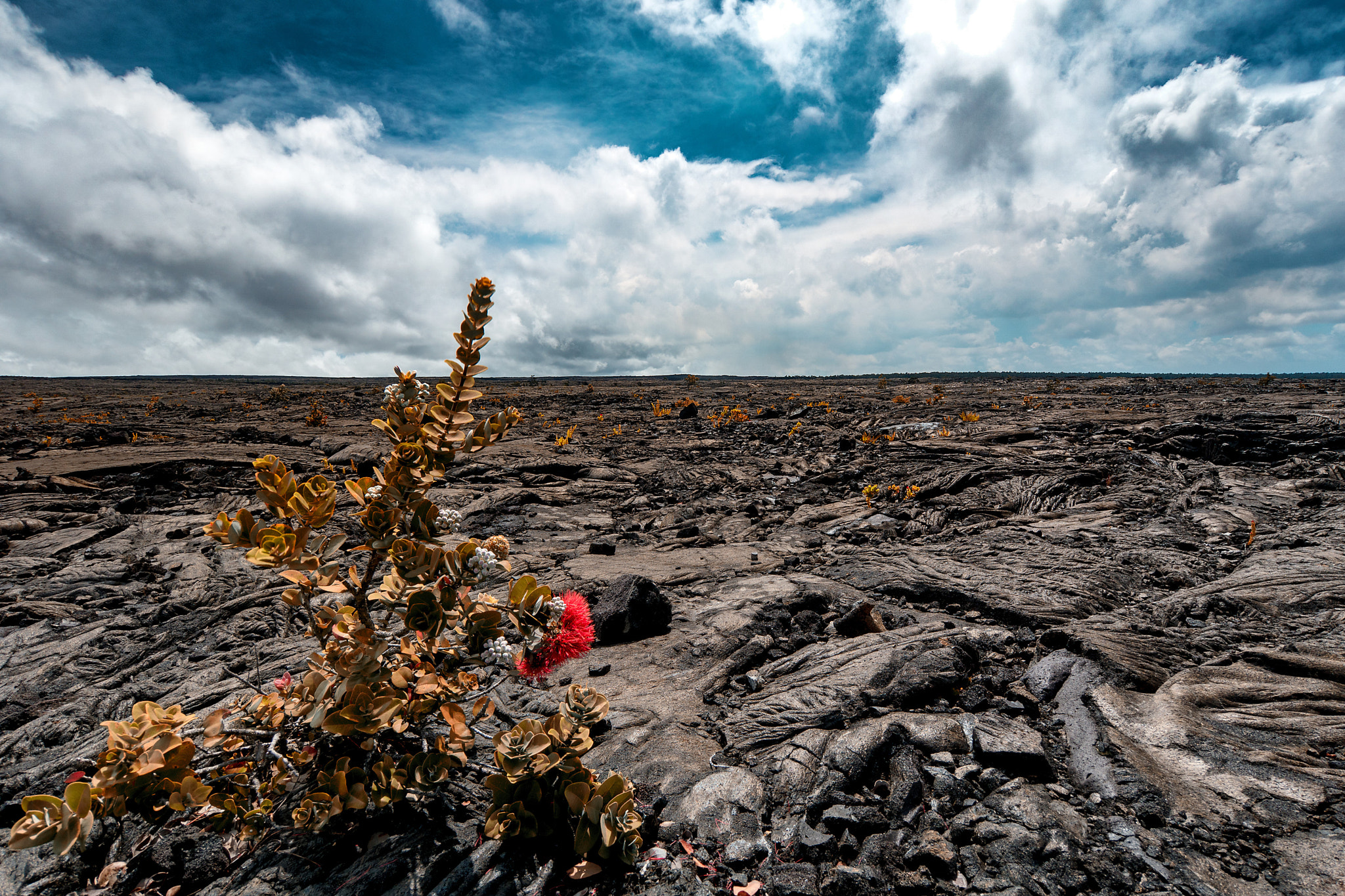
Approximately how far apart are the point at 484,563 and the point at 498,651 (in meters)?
0.30

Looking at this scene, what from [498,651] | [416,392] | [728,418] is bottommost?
[728,418]

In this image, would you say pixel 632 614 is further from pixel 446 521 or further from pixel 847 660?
pixel 446 521

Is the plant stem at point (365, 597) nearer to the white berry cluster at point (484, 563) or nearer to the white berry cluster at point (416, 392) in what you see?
the white berry cluster at point (484, 563)

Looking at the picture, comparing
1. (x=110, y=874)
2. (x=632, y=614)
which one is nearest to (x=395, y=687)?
(x=110, y=874)

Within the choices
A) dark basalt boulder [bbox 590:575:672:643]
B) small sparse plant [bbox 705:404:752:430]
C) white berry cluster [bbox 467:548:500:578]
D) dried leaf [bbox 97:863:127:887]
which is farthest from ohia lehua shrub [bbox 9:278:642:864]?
small sparse plant [bbox 705:404:752:430]

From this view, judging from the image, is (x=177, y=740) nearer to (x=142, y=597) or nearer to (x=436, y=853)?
(x=436, y=853)

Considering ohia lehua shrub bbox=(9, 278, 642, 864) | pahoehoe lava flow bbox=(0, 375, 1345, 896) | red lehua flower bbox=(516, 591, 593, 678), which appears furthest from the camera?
red lehua flower bbox=(516, 591, 593, 678)

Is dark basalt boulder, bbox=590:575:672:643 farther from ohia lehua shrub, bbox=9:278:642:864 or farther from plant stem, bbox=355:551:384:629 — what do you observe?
plant stem, bbox=355:551:384:629

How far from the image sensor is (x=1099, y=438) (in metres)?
9.97

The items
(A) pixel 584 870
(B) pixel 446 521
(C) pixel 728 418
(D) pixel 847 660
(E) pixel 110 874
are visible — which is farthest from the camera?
(C) pixel 728 418

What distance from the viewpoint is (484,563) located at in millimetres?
1871

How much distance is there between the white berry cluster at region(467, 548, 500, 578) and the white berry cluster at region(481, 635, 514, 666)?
233 millimetres

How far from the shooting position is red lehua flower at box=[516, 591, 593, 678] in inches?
83.3

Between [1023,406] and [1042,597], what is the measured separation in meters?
13.8
